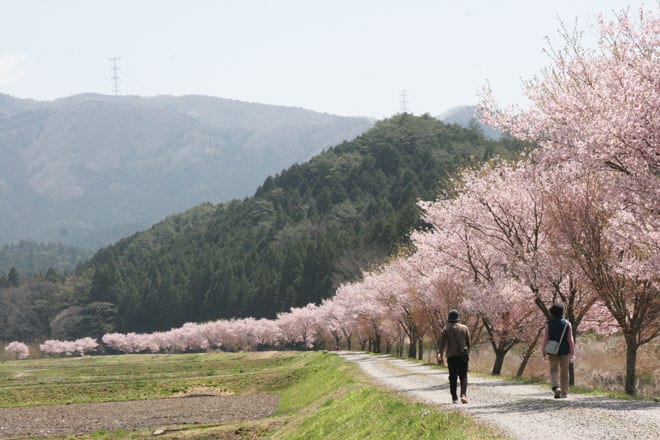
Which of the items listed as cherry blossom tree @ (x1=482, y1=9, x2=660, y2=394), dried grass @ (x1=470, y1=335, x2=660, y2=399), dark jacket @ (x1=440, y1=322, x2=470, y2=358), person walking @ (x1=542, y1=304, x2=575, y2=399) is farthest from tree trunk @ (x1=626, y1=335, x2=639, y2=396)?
dark jacket @ (x1=440, y1=322, x2=470, y2=358)

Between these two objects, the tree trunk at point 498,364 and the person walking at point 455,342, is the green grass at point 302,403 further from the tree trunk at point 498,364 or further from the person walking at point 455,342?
the tree trunk at point 498,364

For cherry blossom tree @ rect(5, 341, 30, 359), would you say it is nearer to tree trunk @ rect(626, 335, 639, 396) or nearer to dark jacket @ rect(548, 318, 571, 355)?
tree trunk @ rect(626, 335, 639, 396)

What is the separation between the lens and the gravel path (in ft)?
51.7

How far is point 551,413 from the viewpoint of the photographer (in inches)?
742

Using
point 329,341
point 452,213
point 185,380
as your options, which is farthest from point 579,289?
point 329,341

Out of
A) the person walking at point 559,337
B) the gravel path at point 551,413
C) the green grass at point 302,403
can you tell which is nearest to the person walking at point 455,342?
the gravel path at point 551,413

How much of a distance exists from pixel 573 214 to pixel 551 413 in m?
9.85

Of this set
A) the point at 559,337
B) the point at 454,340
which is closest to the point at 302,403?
the point at 454,340

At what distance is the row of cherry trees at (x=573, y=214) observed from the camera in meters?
20.3

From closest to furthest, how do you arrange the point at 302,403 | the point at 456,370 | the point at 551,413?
the point at 551,413 < the point at 456,370 < the point at 302,403

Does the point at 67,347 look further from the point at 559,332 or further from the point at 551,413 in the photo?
the point at 551,413

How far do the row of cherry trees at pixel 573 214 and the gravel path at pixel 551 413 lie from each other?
359 centimetres

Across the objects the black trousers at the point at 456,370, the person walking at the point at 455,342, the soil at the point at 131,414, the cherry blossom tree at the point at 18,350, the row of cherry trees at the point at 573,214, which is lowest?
the cherry blossom tree at the point at 18,350

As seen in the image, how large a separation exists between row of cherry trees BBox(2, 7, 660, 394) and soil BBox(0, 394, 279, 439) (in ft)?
40.9
